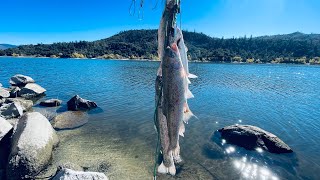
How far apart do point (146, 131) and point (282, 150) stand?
1083 centimetres

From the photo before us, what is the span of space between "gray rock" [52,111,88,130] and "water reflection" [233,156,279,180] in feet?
47.1

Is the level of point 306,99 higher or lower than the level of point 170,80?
lower

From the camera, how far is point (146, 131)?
22.5m

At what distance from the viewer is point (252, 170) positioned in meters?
16.4

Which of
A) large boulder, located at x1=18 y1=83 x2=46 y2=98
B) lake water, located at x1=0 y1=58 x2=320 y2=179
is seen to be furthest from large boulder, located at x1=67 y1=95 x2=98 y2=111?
large boulder, located at x1=18 y1=83 x2=46 y2=98

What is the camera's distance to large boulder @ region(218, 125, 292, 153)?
749 inches

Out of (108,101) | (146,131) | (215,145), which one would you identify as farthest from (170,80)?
(108,101)

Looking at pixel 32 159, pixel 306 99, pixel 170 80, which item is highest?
pixel 170 80

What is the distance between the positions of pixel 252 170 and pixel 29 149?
522 inches

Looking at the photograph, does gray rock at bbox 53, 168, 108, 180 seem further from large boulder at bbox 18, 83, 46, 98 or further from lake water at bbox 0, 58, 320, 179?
large boulder at bbox 18, 83, 46, 98

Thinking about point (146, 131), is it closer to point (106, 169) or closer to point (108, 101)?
point (106, 169)

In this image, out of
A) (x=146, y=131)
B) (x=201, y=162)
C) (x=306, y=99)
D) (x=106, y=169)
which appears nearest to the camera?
(x=106, y=169)

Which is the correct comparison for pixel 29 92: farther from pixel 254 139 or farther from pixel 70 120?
pixel 254 139

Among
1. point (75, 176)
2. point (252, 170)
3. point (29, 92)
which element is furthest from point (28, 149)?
point (29, 92)
